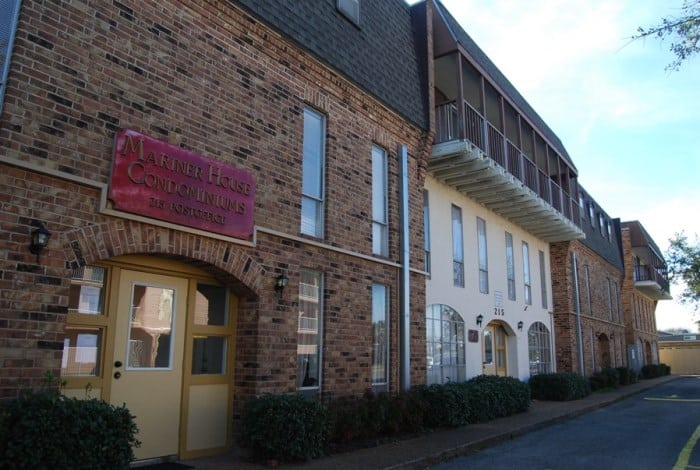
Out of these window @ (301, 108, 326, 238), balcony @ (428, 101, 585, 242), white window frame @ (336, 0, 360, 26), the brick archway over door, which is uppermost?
white window frame @ (336, 0, 360, 26)

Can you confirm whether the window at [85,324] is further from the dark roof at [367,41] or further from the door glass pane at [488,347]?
the door glass pane at [488,347]

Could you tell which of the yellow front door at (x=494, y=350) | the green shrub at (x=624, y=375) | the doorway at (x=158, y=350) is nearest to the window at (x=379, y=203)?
the doorway at (x=158, y=350)

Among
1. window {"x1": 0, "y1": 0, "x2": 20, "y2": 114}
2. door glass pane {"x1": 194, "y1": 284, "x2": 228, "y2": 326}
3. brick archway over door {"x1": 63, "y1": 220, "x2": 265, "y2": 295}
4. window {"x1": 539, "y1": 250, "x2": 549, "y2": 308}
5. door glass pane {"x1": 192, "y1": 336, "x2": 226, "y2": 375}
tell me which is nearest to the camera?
window {"x1": 0, "y1": 0, "x2": 20, "y2": 114}

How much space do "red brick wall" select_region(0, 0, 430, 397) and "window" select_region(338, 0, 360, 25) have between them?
4.52 feet

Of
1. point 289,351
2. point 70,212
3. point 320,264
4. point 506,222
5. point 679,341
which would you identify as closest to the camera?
point 70,212

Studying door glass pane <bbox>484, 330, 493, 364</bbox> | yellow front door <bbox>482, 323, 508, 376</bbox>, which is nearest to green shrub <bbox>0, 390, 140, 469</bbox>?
yellow front door <bbox>482, 323, 508, 376</bbox>

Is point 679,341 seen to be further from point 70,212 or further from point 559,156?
point 70,212

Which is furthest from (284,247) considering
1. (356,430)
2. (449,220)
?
(449,220)

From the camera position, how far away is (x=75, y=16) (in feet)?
20.3

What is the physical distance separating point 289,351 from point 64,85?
455 cm

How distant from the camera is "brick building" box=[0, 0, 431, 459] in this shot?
571 centimetres

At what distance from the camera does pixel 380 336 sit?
10.7 metres

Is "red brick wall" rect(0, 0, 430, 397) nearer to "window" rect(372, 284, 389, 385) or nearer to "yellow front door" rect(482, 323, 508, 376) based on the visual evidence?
"window" rect(372, 284, 389, 385)

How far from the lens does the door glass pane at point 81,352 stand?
6.27 m
